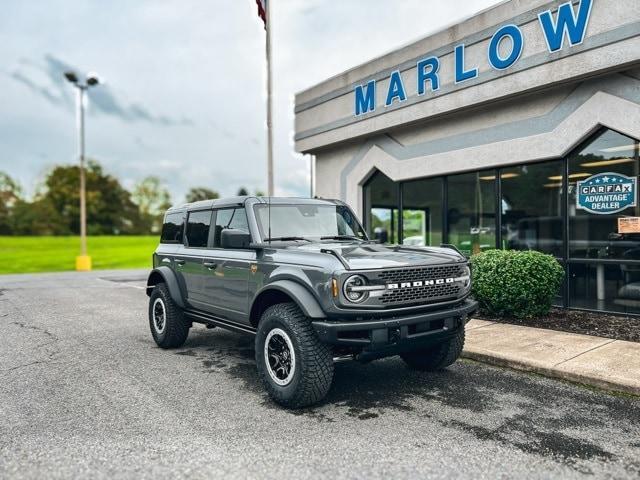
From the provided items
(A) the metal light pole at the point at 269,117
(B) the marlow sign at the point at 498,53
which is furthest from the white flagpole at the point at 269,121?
(B) the marlow sign at the point at 498,53

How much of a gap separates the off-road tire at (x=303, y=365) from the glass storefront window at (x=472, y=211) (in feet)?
23.2

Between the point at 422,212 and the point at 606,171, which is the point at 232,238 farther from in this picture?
the point at 422,212

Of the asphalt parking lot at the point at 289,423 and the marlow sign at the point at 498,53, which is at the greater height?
the marlow sign at the point at 498,53

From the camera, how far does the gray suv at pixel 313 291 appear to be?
13.6 feet

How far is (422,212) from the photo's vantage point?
12273mm

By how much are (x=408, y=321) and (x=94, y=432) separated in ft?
8.67

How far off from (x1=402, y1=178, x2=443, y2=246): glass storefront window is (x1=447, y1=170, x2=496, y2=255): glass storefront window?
0.40m

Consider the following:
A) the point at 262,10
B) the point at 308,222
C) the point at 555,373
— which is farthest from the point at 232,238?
the point at 262,10

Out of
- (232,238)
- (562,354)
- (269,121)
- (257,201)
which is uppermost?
(269,121)

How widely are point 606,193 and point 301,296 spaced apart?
21.7ft

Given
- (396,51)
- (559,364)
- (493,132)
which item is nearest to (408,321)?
(559,364)

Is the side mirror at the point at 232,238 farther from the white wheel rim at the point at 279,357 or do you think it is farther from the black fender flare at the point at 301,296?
the white wheel rim at the point at 279,357

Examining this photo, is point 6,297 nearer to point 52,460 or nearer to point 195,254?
point 195,254

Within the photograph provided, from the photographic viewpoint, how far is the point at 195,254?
242 inches
